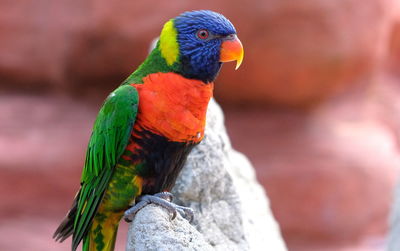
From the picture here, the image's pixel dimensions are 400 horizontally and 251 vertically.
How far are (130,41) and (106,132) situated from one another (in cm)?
308

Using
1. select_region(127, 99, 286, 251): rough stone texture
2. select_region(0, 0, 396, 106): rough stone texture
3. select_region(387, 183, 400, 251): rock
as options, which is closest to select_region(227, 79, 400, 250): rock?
select_region(0, 0, 396, 106): rough stone texture

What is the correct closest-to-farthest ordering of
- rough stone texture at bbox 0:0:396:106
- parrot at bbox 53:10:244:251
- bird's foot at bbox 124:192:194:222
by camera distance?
bird's foot at bbox 124:192:194:222
parrot at bbox 53:10:244:251
rough stone texture at bbox 0:0:396:106

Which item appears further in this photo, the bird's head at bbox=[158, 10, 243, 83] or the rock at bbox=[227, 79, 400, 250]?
the rock at bbox=[227, 79, 400, 250]

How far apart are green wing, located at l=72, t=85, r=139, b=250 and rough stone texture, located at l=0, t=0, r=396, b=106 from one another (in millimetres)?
2983

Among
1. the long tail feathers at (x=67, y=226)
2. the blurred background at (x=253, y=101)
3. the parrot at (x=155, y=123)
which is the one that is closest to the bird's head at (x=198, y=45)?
the parrot at (x=155, y=123)

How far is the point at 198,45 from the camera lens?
2.31 meters

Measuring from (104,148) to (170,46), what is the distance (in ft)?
1.38

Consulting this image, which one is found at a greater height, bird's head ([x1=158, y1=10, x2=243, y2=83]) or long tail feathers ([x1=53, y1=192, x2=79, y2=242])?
bird's head ([x1=158, y1=10, x2=243, y2=83])

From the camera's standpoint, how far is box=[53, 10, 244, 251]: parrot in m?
2.23

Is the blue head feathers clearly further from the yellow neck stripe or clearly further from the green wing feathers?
the green wing feathers

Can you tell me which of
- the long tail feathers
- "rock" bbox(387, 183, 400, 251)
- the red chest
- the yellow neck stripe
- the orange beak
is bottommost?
the long tail feathers

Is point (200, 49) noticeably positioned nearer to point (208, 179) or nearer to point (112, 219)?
point (208, 179)

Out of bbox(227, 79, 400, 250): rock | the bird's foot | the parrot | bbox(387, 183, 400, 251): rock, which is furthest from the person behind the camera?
bbox(227, 79, 400, 250): rock

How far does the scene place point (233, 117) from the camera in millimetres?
5777
